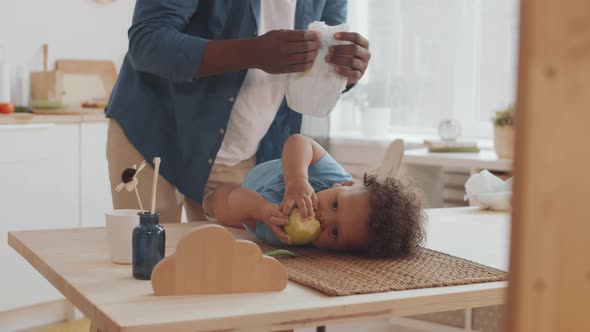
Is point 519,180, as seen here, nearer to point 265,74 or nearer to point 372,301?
point 372,301

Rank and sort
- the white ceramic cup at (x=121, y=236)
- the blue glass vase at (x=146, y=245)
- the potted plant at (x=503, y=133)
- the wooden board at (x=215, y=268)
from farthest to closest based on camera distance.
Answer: the potted plant at (x=503, y=133), the white ceramic cup at (x=121, y=236), the blue glass vase at (x=146, y=245), the wooden board at (x=215, y=268)

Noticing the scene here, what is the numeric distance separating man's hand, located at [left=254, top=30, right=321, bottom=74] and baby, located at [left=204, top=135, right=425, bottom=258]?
6.3 inches

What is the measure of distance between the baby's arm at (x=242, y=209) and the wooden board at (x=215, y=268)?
12.2 inches

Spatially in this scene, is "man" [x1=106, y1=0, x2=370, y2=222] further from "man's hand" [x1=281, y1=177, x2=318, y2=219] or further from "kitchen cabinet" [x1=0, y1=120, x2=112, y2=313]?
"kitchen cabinet" [x1=0, y1=120, x2=112, y2=313]

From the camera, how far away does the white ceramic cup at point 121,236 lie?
1.31 meters

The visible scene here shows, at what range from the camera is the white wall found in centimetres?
375

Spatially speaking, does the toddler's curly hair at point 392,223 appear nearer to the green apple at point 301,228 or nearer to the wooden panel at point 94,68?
the green apple at point 301,228

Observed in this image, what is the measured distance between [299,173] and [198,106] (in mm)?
357

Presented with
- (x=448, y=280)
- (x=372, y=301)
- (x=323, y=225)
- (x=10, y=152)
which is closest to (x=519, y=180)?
(x=372, y=301)

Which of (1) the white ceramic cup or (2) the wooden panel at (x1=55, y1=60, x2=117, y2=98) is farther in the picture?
(2) the wooden panel at (x1=55, y1=60, x2=117, y2=98)

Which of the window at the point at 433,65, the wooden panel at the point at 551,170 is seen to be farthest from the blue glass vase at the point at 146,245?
the window at the point at 433,65

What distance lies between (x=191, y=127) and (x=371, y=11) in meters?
2.55

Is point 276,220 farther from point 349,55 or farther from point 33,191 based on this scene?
point 33,191

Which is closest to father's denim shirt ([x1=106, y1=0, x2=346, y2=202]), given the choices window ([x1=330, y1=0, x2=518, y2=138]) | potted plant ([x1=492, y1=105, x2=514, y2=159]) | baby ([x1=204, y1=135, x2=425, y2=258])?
baby ([x1=204, y1=135, x2=425, y2=258])
